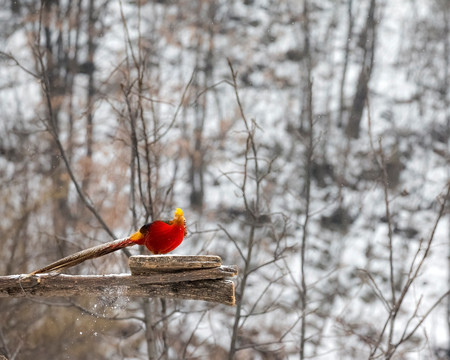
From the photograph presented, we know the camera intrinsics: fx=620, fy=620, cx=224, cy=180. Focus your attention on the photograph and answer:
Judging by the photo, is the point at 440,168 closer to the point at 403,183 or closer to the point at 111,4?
the point at 403,183

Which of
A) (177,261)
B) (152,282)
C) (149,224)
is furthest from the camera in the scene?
(149,224)

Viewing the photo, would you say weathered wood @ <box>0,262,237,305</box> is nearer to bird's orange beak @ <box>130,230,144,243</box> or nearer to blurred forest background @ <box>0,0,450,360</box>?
bird's orange beak @ <box>130,230,144,243</box>

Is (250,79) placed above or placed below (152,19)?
below

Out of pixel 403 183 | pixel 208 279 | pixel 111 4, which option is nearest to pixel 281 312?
pixel 403 183

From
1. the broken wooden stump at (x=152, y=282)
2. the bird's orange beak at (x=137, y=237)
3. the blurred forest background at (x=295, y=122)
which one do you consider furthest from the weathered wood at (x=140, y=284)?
the blurred forest background at (x=295, y=122)

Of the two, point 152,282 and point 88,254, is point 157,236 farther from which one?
point 88,254

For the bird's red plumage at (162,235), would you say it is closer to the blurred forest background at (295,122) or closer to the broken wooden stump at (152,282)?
the broken wooden stump at (152,282)

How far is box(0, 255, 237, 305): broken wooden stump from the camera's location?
302cm

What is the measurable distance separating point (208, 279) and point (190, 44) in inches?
427

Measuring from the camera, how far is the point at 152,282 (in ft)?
10.2

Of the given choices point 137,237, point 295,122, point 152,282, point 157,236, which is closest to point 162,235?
point 157,236

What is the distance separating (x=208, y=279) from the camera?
3.10 m

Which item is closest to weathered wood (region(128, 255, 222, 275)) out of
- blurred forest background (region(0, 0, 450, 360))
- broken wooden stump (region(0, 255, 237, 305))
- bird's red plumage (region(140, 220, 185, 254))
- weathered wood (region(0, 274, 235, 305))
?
broken wooden stump (region(0, 255, 237, 305))

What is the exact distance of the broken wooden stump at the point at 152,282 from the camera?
3018mm
